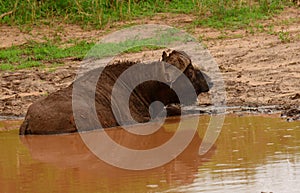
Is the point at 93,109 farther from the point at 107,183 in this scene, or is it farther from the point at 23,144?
the point at 107,183

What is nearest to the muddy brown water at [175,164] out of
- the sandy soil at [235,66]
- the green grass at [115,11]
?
the sandy soil at [235,66]

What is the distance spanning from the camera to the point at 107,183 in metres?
6.69

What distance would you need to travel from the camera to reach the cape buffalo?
907 cm

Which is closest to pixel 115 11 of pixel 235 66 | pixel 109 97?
pixel 235 66

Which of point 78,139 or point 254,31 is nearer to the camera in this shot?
point 78,139

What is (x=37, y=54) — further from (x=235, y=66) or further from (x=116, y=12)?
(x=235, y=66)

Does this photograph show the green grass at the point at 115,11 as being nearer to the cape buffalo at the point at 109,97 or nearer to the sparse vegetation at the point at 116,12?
the sparse vegetation at the point at 116,12

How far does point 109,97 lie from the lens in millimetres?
9508

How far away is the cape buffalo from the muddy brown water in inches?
6.6

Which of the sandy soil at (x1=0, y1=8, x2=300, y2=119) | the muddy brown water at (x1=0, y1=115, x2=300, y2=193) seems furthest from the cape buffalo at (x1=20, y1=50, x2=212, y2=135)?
the sandy soil at (x1=0, y1=8, x2=300, y2=119)

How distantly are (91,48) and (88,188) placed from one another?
695 cm

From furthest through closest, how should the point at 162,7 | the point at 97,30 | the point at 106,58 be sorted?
the point at 162,7 < the point at 97,30 < the point at 106,58

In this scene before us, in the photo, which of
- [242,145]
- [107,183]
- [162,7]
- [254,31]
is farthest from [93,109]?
[162,7]

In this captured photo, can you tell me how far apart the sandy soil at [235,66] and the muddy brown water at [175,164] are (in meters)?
1.36
